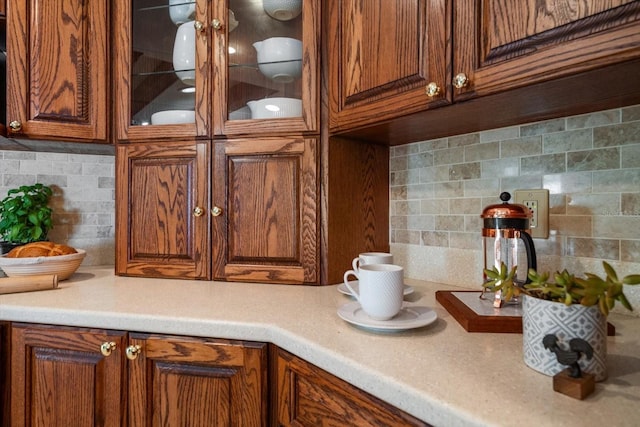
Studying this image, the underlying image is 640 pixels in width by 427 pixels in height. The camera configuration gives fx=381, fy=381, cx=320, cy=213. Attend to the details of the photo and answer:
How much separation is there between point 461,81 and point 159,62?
3.41 feet

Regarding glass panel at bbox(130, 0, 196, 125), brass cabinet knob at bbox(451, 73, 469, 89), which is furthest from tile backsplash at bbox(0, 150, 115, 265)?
brass cabinet knob at bbox(451, 73, 469, 89)

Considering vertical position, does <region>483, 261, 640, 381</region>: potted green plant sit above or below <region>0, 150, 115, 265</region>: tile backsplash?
below

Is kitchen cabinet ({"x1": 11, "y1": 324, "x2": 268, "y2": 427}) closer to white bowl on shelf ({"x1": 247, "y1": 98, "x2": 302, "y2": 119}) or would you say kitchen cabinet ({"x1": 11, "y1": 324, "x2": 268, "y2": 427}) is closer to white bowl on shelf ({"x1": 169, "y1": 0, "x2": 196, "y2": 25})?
white bowl on shelf ({"x1": 247, "y1": 98, "x2": 302, "y2": 119})

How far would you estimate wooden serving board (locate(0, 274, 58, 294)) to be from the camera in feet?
3.51

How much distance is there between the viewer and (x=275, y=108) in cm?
123

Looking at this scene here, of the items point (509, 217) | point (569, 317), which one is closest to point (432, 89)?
point (509, 217)

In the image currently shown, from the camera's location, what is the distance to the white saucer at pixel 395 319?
2.45 ft

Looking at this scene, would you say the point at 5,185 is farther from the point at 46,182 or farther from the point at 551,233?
the point at 551,233

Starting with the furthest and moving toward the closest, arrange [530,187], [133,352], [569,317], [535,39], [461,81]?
[530,187]
[133,352]
[461,81]
[535,39]
[569,317]

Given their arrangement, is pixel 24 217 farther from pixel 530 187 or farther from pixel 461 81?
pixel 530 187

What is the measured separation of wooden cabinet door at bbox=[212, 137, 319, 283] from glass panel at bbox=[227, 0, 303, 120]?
0.12m

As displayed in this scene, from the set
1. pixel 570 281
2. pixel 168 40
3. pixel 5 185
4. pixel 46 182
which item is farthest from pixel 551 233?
pixel 5 185

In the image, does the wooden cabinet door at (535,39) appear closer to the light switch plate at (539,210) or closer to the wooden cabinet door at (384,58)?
the wooden cabinet door at (384,58)

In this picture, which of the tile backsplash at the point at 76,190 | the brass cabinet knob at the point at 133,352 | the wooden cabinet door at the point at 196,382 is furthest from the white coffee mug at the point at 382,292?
the tile backsplash at the point at 76,190
